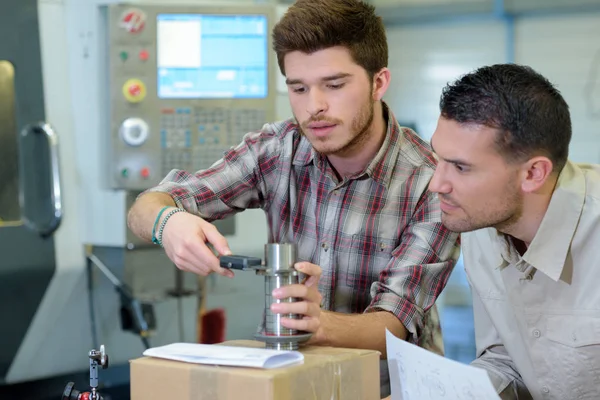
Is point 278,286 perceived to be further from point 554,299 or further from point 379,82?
point 379,82

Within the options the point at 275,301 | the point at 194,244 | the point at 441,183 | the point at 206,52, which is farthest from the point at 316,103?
the point at 206,52

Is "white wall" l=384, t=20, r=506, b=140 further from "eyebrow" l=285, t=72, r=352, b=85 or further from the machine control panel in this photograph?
"eyebrow" l=285, t=72, r=352, b=85

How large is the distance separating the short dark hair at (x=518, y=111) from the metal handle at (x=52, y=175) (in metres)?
1.88

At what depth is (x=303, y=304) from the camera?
118cm

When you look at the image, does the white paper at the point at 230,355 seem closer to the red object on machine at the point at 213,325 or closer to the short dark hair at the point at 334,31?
the short dark hair at the point at 334,31

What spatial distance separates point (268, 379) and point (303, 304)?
0.20m

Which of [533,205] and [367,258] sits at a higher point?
[533,205]

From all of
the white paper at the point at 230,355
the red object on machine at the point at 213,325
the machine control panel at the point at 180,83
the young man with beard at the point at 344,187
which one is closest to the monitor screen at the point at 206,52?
the machine control panel at the point at 180,83

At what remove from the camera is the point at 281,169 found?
1721mm

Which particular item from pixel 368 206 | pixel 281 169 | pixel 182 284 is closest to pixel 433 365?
pixel 368 206

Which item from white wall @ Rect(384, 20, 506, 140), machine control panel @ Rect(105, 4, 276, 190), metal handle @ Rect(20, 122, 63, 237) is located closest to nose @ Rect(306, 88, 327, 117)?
machine control panel @ Rect(105, 4, 276, 190)

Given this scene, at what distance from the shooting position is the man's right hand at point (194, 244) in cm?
129

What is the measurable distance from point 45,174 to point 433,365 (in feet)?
7.12

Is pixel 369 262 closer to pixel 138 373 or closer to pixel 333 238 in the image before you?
pixel 333 238
